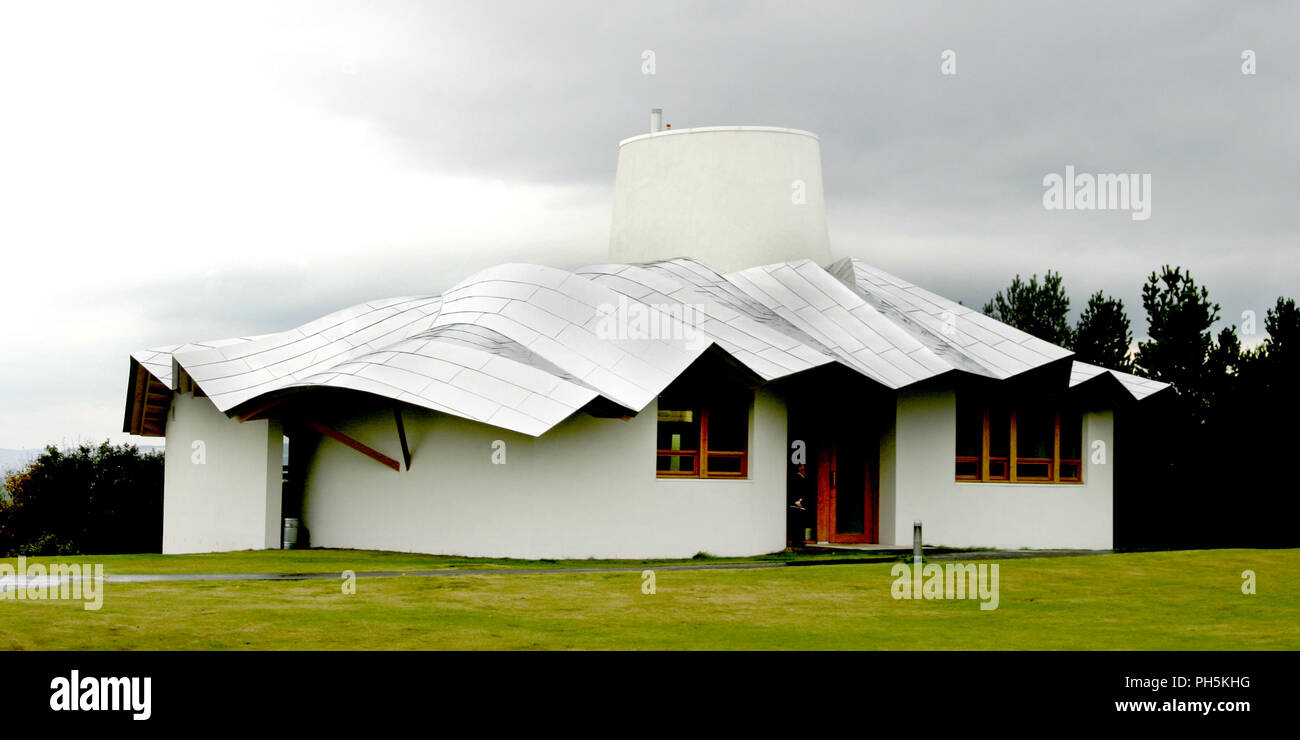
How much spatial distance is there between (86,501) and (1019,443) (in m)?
29.6

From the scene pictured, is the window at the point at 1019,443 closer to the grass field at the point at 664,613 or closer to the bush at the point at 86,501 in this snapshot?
the grass field at the point at 664,613

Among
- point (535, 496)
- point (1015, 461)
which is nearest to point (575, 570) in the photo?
point (535, 496)

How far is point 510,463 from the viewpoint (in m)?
24.6

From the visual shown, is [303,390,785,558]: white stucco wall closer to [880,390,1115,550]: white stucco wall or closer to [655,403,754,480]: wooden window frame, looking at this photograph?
[655,403,754,480]: wooden window frame

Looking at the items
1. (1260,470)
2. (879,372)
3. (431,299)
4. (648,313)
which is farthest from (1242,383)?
(431,299)

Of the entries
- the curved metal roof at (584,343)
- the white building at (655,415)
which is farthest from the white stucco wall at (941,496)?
the curved metal roof at (584,343)

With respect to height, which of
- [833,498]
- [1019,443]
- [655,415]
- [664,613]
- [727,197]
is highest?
[727,197]

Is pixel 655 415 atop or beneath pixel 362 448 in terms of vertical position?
atop

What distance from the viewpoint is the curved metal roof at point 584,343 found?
80.5ft

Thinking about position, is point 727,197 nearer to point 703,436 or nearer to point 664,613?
point 703,436

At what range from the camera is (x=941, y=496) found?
2973 centimetres

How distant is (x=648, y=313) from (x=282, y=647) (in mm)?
15527

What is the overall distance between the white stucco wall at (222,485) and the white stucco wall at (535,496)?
1118 mm

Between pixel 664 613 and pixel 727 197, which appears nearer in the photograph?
pixel 664 613
